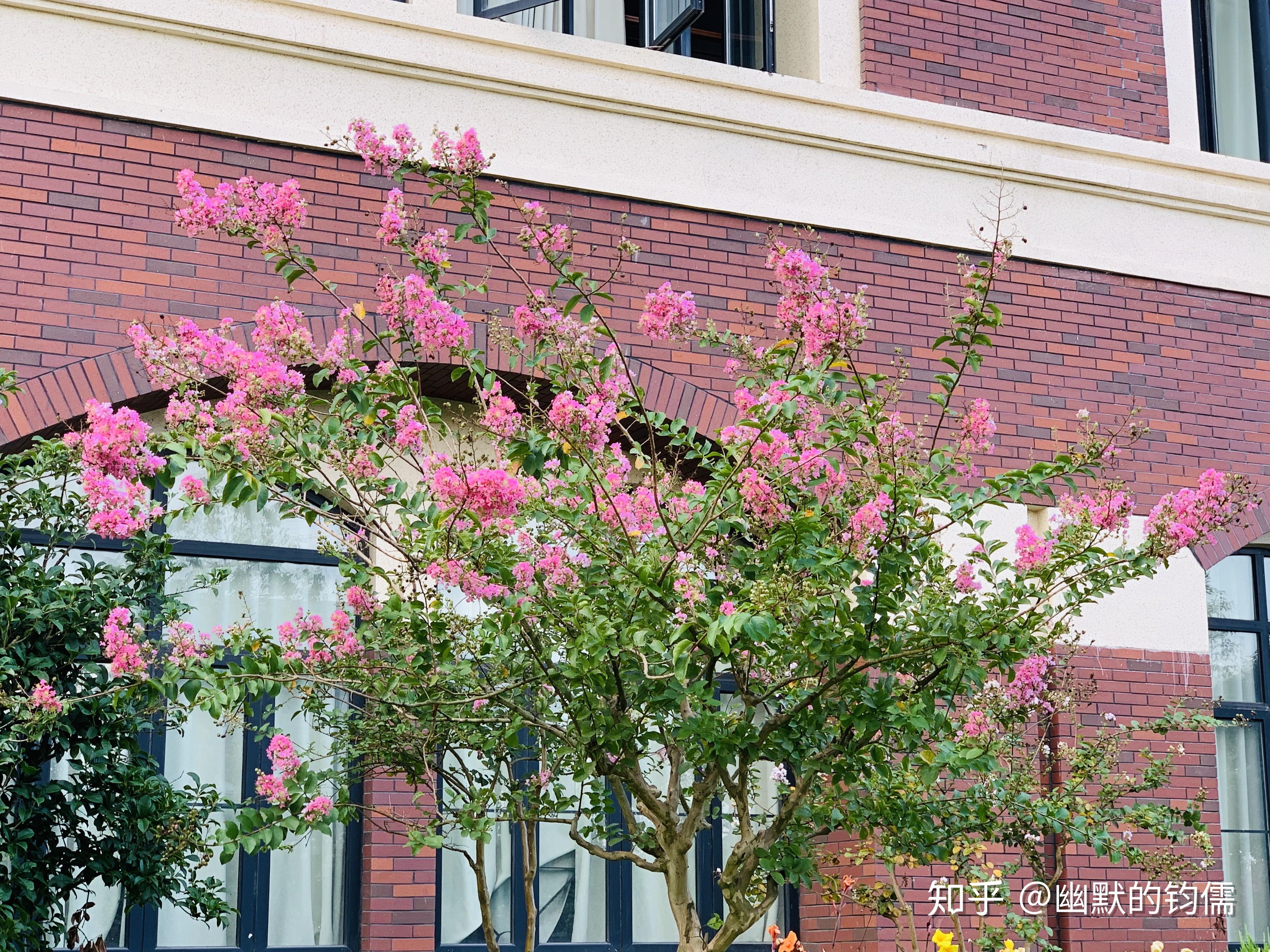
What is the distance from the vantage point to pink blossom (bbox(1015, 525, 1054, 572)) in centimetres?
559

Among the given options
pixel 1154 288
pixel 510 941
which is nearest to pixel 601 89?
pixel 1154 288

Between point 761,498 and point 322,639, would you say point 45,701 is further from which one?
point 761,498

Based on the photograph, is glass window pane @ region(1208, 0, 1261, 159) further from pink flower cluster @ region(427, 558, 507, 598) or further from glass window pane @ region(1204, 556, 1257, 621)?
pink flower cluster @ region(427, 558, 507, 598)

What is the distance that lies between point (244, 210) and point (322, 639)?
162 cm

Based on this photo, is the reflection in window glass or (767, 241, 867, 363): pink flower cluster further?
the reflection in window glass

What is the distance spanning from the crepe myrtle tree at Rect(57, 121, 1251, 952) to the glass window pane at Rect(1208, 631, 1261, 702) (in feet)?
16.9

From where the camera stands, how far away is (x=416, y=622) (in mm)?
5145

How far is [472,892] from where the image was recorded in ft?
28.7

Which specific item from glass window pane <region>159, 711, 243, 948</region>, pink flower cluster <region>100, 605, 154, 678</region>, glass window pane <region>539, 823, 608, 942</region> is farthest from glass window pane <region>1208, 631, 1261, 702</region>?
pink flower cluster <region>100, 605, 154, 678</region>

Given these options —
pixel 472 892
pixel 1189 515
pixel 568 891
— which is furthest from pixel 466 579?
pixel 568 891

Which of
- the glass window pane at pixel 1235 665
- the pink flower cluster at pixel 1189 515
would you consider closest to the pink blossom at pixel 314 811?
the pink flower cluster at pixel 1189 515

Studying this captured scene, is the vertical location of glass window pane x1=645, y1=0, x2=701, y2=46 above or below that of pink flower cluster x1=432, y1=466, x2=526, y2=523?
above

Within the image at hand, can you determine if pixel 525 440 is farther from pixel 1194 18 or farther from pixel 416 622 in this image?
pixel 1194 18

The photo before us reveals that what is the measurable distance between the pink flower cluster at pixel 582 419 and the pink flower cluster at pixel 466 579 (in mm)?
526
